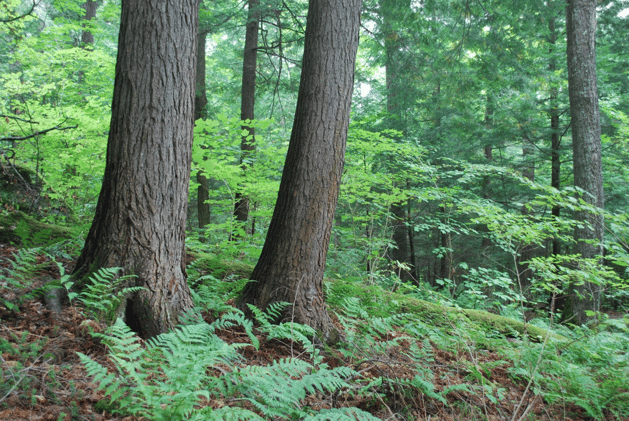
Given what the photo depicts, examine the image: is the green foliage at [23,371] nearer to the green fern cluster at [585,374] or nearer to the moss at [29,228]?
the moss at [29,228]

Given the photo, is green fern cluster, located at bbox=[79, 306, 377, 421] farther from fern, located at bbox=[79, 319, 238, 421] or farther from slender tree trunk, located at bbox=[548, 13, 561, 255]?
slender tree trunk, located at bbox=[548, 13, 561, 255]

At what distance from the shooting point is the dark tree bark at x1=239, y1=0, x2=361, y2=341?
311 centimetres

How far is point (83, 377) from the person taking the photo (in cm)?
197

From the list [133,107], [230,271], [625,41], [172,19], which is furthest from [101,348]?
[625,41]

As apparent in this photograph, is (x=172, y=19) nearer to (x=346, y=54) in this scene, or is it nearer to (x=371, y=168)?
(x=346, y=54)

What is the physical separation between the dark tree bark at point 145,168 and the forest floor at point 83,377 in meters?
0.39

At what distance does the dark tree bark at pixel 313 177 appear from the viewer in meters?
3.11

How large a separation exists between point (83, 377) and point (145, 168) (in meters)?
1.42

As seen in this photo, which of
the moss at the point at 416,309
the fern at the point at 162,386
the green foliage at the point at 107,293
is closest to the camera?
the fern at the point at 162,386

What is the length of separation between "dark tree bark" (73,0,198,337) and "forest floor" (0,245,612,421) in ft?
1.26

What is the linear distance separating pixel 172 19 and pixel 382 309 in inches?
139

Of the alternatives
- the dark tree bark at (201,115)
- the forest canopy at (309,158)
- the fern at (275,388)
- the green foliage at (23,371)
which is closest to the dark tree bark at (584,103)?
the forest canopy at (309,158)

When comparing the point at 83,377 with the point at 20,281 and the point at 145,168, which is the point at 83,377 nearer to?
the point at 20,281

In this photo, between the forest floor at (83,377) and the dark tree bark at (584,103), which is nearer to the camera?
the forest floor at (83,377)
